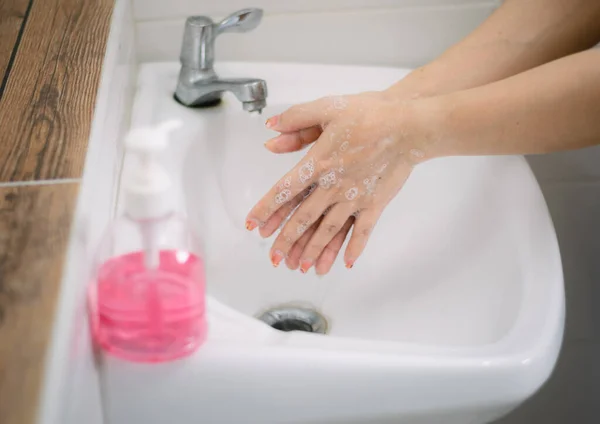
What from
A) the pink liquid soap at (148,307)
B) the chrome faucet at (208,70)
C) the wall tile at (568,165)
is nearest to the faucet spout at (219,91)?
the chrome faucet at (208,70)

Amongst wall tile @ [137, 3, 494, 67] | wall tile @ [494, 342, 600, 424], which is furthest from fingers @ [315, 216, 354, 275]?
wall tile @ [494, 342, 600, 424]

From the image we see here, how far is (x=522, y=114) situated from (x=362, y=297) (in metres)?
0.28

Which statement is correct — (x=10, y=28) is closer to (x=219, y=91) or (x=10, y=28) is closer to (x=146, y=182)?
(x=219, y=91)

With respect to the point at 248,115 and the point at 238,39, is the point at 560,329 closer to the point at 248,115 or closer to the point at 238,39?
the point at 248,115

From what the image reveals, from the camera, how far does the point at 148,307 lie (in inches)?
16.0

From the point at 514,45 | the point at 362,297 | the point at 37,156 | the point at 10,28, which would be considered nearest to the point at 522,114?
the point at 514,45

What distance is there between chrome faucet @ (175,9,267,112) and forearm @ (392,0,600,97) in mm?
154

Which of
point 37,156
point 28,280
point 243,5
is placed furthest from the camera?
point 243,5

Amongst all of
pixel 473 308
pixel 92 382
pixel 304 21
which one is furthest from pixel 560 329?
pixel 304 21

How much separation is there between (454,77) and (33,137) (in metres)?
0.41

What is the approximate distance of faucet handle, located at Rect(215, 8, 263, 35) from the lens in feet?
2.35

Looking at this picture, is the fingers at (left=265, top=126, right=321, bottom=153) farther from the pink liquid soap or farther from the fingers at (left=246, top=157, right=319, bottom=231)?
the pink liquid soap

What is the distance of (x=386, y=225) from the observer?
79cm

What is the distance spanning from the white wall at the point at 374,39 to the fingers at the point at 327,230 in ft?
1.18
